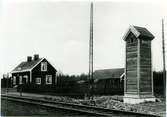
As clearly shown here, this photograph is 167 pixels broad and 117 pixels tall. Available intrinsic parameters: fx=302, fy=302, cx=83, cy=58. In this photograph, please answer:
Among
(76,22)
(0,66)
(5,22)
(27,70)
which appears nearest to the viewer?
(0,66)

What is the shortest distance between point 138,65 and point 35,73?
66.7 ft

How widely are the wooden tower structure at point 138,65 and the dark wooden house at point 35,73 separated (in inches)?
751

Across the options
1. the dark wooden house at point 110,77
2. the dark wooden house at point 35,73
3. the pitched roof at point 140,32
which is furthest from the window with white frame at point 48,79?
the pitched roof at point 140,32

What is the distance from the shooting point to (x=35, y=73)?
3622cm

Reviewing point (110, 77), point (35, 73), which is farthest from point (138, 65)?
point (110, 77)

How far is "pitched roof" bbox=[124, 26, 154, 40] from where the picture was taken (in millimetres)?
18172

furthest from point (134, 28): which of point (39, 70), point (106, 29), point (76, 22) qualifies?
point (39, 70)

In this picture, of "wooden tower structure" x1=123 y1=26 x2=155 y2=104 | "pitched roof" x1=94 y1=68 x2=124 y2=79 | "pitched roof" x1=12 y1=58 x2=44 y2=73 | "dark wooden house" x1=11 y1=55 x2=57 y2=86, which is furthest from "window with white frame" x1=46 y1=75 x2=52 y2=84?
"wooden tower structure" x1=123 y1=26 x2=155 y2=104

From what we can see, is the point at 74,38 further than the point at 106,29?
Yes

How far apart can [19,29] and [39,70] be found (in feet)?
75.0

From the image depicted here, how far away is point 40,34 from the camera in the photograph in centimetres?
1662

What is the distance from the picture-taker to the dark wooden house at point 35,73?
36.0 metres

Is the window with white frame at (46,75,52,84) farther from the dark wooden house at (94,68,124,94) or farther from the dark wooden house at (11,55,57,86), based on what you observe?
the dark wooden house at (94,68,124,94)

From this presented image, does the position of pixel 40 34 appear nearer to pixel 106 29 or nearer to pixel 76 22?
pixel 76 22
